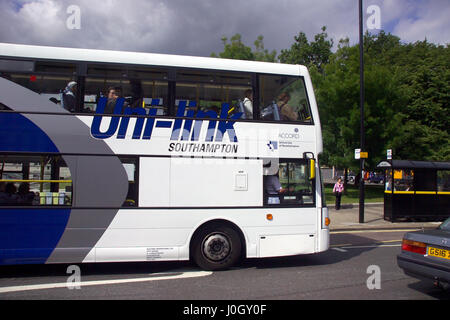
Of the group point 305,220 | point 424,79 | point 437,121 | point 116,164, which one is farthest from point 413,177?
point 424,79

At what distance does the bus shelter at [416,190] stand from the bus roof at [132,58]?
10.1 meters

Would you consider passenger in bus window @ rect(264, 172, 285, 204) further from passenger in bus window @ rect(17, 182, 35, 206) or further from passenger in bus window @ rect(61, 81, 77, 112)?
passenger in bus window @ rect(17, 182, 35, 206)

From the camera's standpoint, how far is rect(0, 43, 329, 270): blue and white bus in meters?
6.18

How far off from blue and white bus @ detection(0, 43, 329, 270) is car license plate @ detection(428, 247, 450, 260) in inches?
90.3

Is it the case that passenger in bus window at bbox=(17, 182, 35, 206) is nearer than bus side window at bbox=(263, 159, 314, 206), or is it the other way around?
passenger in bus window at bbox=(17, 182, 35, 206)

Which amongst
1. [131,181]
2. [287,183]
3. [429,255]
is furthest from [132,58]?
[429,255]

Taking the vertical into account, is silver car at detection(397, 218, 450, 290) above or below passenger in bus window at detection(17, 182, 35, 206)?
below

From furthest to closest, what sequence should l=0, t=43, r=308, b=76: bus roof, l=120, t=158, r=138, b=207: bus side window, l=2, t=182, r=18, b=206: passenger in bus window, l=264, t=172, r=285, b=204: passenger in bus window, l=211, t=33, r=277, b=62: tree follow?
1. l=211, t=33, r=277, b=62: tree
2. l=264, t=172, r=285, b=204: passenger in bus window
3. l=120, t=158, r=138, b=207: bus side window
4. l=0, t=43, r=308, b=76: bus roof
5. l=2, t=182, r=18, b=206: passenger in bus window

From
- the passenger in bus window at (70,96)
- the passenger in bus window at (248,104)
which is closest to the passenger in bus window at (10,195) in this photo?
the passenger in bus window at (70,96)

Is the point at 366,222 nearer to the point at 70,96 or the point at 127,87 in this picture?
the point at 127,87

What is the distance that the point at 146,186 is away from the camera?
256 inches

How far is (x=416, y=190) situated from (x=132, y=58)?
13.8m

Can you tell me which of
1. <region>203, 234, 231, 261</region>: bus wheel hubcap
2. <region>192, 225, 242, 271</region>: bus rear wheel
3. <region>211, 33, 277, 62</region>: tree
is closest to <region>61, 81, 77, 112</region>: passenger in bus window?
<region>192, 225, 242, 271</region>: bus rear wheel

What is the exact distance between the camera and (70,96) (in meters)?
6.36
